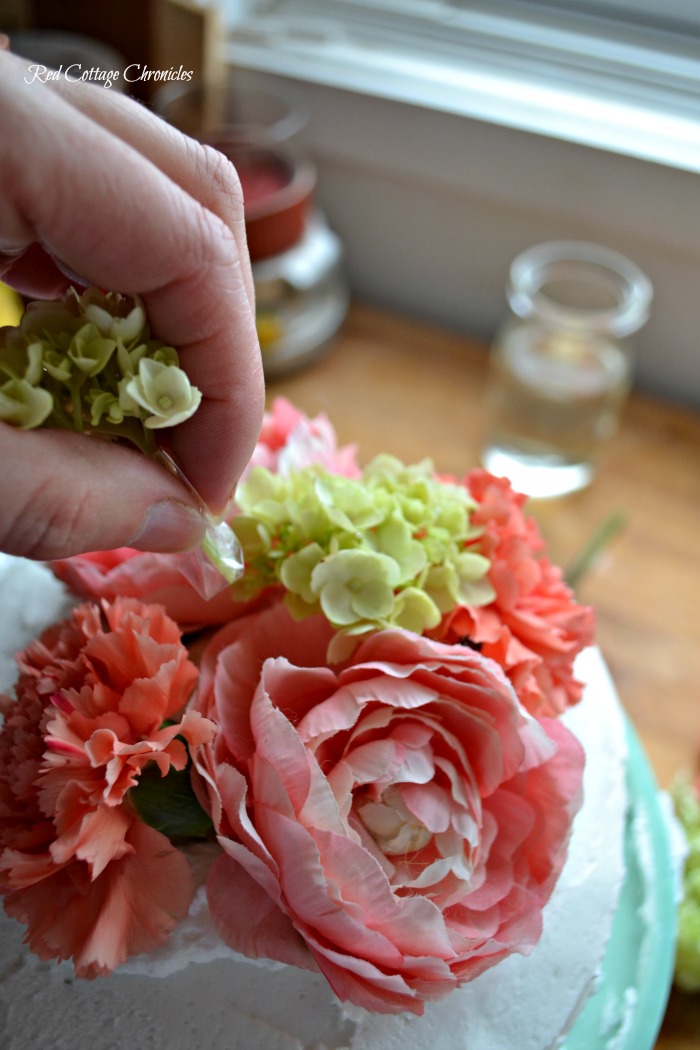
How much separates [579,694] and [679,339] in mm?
477

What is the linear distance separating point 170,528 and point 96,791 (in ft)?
0.22

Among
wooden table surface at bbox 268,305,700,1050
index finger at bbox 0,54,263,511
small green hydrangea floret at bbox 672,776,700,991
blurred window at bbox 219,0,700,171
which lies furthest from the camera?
blurred window at bbox 219,0,700,171

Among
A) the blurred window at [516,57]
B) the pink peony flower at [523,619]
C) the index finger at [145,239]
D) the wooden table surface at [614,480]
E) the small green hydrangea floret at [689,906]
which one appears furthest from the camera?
the blurred window at [516,57]

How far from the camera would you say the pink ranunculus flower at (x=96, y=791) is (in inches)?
9.8

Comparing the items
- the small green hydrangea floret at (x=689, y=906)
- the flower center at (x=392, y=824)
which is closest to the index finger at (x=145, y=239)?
the flower center at (x=392, y=824)

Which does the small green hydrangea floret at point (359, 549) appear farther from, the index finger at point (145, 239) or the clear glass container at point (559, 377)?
the clear glass container at point (559, 377)

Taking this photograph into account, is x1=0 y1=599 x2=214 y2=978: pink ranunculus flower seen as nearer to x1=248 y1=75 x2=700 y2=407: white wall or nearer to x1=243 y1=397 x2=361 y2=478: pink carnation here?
Answer: x1=243 y1=397 x2=361 y2=478: pink carnation

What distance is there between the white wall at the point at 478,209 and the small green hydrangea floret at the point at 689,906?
1.19 feet

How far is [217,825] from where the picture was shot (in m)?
0.26

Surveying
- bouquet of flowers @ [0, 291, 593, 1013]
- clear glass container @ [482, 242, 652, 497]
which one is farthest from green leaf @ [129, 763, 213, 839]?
clear glass container @ [482, 242, 652, 497]

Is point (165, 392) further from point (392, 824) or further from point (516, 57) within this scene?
point (516, 57)

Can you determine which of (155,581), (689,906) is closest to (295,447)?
(155,581)

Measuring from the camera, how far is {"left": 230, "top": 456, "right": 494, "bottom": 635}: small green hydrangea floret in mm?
285

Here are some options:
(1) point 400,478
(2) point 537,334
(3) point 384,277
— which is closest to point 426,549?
(1) point 400,478
